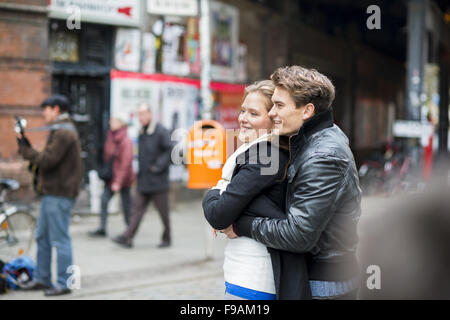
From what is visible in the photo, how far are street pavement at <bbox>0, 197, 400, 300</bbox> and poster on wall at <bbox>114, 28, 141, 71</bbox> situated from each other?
3299 mm

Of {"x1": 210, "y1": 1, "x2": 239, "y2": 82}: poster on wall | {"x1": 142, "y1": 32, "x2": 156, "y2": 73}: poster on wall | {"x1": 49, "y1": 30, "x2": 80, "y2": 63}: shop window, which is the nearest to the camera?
{"x1": 49, "y1": 30, "x2": 80, "y2": 63}: shop window

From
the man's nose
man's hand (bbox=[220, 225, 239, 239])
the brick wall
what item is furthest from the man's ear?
the brick wall

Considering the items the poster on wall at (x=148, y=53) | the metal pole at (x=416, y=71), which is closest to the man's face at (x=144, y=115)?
the poster on wall at (x=148, y=53)

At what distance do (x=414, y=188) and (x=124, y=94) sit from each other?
674 cm

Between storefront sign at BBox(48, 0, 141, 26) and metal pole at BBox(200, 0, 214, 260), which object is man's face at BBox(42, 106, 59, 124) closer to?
metal pole at BBox(200, 0, 214, 260)

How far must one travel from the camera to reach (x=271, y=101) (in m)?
3.18

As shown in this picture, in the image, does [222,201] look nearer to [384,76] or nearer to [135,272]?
[135,272]

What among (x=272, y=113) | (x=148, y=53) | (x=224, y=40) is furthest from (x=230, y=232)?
(x=224, y=40)

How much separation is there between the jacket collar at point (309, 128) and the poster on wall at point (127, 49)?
34.8 feet

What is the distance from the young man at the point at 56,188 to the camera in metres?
6.64

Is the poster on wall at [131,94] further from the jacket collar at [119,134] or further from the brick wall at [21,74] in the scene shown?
the jacket collar at [119,134]

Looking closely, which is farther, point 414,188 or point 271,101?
point 414,188

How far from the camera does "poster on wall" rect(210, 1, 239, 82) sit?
52.6 ft
